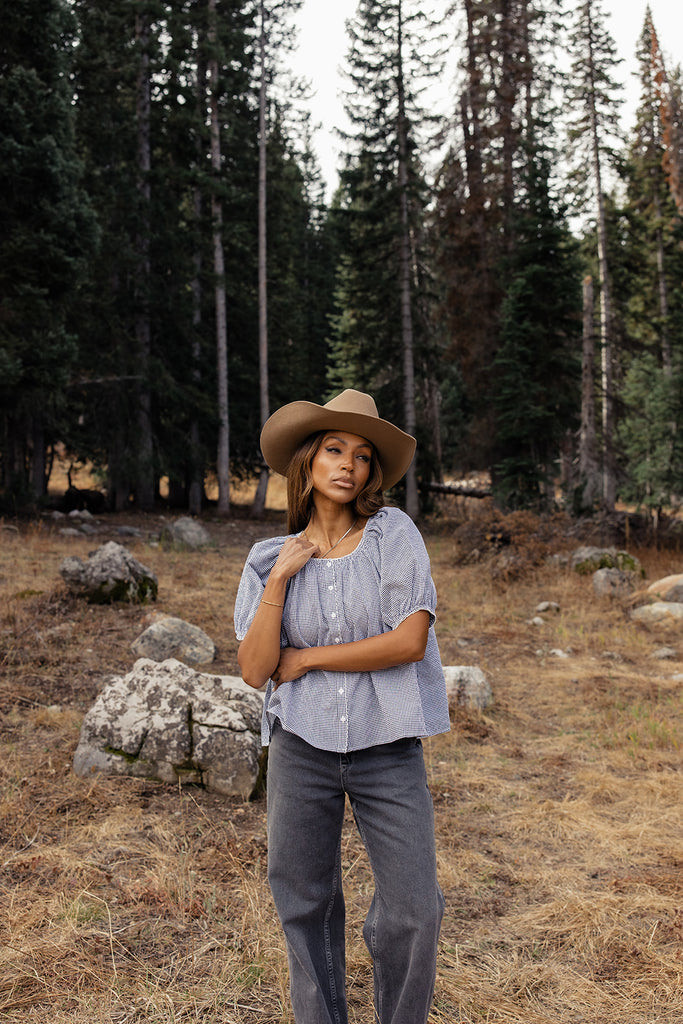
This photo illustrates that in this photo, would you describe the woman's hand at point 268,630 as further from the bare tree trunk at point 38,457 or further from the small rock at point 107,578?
the bare tree trunk at point 38,457

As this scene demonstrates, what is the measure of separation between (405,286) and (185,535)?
9269 millimetres

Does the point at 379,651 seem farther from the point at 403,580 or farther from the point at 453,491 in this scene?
the point at 453,491

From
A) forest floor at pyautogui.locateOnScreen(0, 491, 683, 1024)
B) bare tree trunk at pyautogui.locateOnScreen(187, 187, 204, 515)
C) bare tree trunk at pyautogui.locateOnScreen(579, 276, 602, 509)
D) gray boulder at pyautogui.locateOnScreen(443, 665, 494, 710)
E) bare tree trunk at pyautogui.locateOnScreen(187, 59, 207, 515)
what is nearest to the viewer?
forest floor at pyautogui.locateOnScreen(0, 491, 683, 1024)

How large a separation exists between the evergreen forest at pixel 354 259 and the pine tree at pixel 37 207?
0.07 meters

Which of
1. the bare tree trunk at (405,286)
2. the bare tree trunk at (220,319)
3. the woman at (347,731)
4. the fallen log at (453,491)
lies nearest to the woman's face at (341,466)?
the woman at (347,731)

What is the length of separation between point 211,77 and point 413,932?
2313 centimetres

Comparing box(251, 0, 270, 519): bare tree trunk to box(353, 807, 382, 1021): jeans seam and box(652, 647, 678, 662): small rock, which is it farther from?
box(353, 807, 382, 1021): jeans seam

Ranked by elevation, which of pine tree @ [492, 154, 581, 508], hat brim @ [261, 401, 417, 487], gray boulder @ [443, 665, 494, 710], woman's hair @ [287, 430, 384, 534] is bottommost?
gray boulder @ [443, 665, 494, 710]

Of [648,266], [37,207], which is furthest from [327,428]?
[648,266]

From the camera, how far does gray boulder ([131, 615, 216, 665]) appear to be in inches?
282

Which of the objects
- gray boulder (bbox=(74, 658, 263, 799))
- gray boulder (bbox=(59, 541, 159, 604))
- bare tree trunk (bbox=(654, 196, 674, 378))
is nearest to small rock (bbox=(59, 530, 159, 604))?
gray boulder (bbox=(59, 541, 159, 604))

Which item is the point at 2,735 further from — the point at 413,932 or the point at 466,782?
the point at 413,932

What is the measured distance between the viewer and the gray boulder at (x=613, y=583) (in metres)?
11.0

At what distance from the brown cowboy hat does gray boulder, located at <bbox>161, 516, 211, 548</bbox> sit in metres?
11.7
